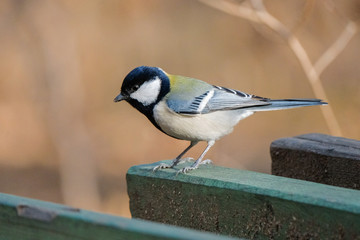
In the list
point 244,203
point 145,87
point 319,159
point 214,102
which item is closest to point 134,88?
point 145,87

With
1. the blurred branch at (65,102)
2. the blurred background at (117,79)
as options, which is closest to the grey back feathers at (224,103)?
the blurred background at (117,79)

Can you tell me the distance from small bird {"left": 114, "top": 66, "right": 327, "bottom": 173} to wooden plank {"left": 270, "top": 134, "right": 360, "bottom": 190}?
36 centimetres

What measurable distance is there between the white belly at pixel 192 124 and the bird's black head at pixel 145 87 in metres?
0.05

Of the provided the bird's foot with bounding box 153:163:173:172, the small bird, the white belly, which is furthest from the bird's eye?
the bird's foot with bounding box 153:163:173:172

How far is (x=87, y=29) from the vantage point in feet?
18.3

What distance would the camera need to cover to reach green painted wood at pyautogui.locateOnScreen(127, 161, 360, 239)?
4.83 ft

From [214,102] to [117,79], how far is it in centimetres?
306

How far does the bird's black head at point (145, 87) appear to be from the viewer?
2.54 m

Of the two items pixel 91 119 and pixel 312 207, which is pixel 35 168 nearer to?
pixel 91 119

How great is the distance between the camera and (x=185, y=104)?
261 cm

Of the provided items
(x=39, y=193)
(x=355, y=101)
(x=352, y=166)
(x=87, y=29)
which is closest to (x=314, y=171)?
(x=352, y=166)

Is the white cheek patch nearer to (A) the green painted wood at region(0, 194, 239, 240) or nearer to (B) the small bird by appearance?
(B) the small bird

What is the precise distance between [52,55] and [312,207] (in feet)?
13.4

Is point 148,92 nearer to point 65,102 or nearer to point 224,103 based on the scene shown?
point 224,103
